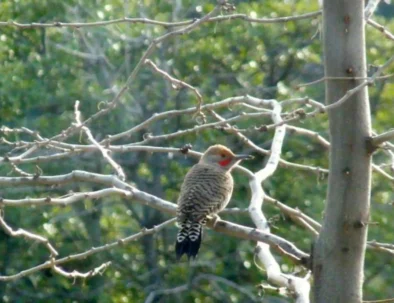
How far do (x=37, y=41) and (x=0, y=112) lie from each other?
2.82ft

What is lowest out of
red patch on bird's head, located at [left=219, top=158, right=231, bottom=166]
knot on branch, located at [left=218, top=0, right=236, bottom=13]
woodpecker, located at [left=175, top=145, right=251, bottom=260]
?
woodpecker, located at [left=175, top=145, right=251, bottom=260]

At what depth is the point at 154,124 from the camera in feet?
31.8

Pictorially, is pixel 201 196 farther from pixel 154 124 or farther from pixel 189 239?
pixel 154 124

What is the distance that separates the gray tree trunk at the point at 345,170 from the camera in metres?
3.19

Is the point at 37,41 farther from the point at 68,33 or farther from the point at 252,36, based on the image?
the point at 252,36

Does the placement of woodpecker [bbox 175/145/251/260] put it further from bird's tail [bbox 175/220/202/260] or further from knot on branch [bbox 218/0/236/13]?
knot on branch [bbox 218/0/236/13]

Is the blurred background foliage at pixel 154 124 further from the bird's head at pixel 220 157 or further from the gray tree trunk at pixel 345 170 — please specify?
the gray tree trunk at pixel 345 170

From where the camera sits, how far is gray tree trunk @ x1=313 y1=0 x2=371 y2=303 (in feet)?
10.5

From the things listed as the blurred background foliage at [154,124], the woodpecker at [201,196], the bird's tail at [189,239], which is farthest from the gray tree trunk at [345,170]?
the blurred background foliage at [154,124]

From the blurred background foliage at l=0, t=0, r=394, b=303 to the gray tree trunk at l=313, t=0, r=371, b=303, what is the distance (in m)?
5.32

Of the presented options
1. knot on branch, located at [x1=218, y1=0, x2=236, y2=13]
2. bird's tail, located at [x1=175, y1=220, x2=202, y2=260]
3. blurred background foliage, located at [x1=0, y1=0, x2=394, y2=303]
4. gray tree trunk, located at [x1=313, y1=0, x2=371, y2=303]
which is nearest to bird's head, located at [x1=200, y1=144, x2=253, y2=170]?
bird's tail, located at [x1=175, y1=220, x2=202, y2=260]

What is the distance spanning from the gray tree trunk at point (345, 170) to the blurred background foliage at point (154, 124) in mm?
5315

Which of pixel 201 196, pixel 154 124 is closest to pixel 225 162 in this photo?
pixel 201 196

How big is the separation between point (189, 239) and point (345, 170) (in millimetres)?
1695
